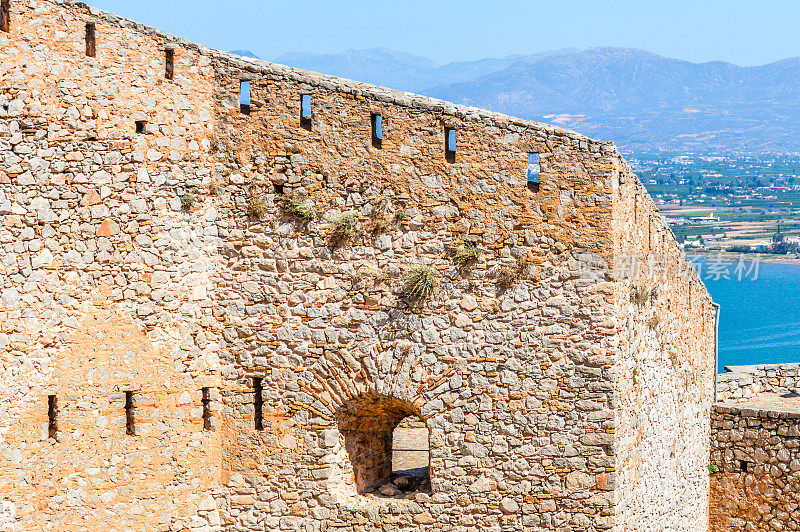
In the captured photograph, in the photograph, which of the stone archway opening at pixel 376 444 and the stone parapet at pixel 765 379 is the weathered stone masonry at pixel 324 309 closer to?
the stone archway opening at pixel 376 444

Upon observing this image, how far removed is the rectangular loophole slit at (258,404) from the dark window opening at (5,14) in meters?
4.53

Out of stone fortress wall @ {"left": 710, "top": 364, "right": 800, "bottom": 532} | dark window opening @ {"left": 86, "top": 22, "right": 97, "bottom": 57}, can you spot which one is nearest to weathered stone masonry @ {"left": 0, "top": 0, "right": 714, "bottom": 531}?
dark window opening @ {"left": 86, "top": 22, "right": 97, "bottom": 57}

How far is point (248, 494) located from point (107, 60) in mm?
5031

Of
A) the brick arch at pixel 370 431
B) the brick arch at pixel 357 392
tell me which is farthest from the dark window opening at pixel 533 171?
the brick arch at pixel 370 431

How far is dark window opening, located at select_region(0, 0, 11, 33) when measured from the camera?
9695mm

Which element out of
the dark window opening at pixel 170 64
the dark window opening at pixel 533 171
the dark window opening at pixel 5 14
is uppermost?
the dark window opening at pixel 5 14

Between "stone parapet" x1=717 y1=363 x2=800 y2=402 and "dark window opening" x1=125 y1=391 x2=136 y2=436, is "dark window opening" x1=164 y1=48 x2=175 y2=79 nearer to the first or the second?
"dark window opening" x1=125 y1=391 x2=136 y2=436

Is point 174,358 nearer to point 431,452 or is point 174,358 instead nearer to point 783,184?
point 431,452

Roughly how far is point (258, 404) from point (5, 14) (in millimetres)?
4903

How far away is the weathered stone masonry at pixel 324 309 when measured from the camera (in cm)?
1056

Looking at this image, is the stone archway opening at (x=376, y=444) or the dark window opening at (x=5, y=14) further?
the stone archway opening at (x=376, y=444)

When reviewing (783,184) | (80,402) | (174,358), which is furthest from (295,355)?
(783,184)

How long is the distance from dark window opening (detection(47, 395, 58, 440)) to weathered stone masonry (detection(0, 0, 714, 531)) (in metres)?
0.07

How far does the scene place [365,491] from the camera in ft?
38.8
